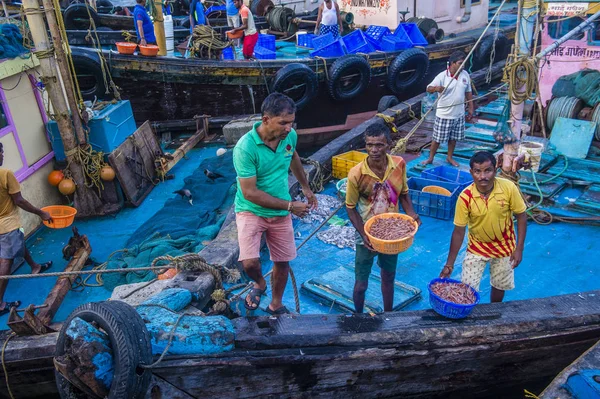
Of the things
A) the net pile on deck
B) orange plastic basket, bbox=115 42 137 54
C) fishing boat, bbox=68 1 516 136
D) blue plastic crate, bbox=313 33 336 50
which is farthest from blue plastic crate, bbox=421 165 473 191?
orange plastic basket, bbox=115 42 137 54

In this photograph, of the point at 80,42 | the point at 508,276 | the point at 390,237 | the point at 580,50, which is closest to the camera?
the point at 390,237

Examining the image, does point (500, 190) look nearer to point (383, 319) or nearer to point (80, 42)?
point (383, 319)

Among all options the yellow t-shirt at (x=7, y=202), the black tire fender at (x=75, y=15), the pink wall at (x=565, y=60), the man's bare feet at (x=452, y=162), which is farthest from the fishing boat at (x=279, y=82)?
the yellow t-shirt at (x=7, y=202)

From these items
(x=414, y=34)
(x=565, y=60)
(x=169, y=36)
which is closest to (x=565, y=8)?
(x=565, y=60)

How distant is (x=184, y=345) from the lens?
10.7 ft

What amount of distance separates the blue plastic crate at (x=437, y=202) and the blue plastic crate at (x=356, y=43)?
5.99 metres

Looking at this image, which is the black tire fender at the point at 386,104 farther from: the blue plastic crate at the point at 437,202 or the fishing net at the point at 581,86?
the blue plastic crate at the point at 437,202

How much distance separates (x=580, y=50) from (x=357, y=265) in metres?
6.63

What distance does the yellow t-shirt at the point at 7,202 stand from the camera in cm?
507

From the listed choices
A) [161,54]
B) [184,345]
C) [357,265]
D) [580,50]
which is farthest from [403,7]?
[184,345]

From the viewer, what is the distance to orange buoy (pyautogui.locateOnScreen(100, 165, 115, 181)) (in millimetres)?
7160

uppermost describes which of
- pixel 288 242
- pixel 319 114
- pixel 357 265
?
pixel 288 242

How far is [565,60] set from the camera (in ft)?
27.3

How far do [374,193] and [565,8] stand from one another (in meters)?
5.44
